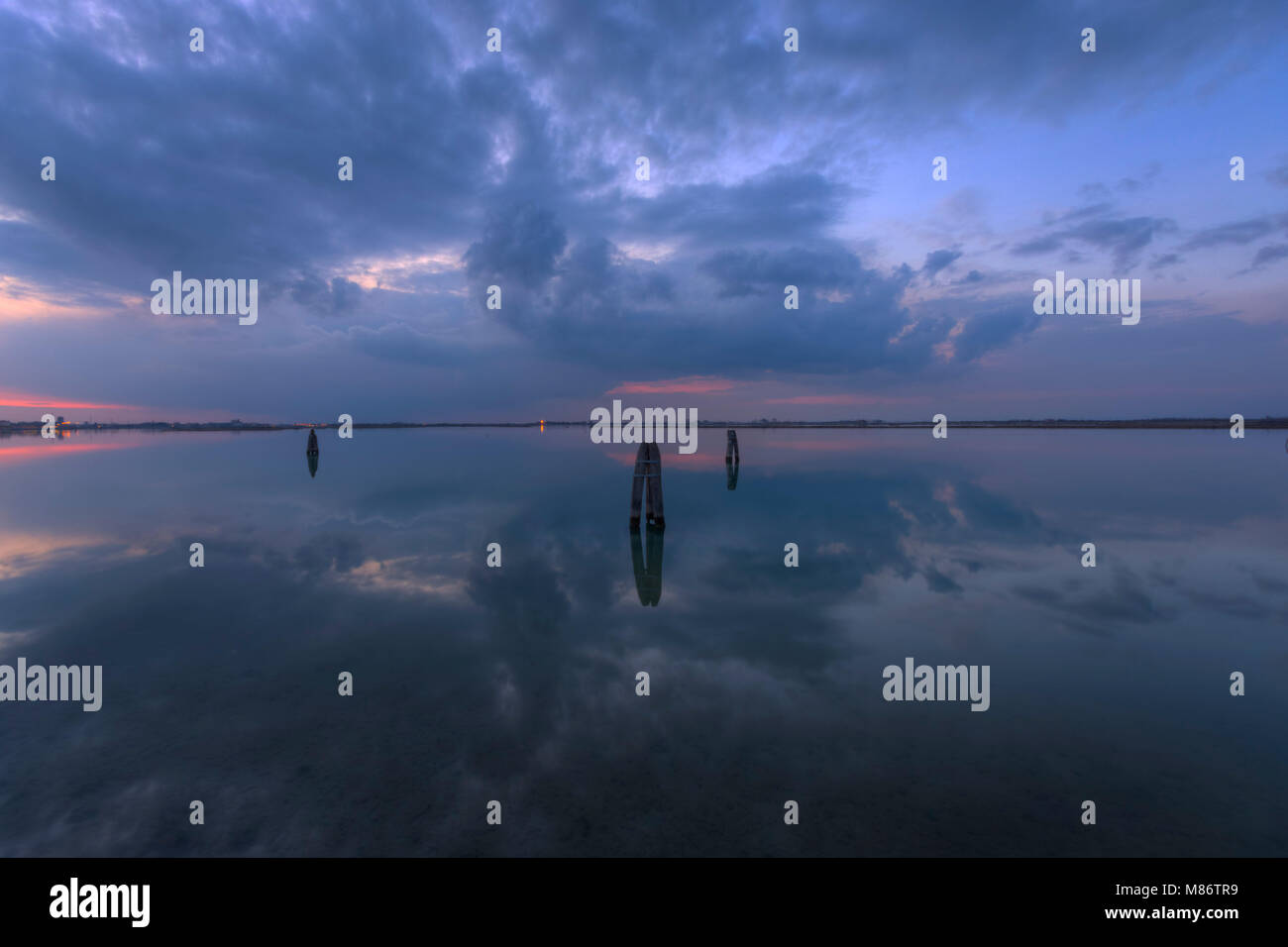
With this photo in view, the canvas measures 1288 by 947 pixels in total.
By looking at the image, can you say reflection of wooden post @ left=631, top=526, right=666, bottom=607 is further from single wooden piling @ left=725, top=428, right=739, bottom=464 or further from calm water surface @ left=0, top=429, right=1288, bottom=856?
single wooden piling @ left=725, top=428, right=739, bottom=464

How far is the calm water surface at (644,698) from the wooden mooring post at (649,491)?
133 cm

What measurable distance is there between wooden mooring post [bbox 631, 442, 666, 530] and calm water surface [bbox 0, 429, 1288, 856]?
1.33 metres

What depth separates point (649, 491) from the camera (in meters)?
21.7

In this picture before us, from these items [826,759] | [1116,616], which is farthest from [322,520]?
[1116,616]

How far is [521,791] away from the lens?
20.3 ft

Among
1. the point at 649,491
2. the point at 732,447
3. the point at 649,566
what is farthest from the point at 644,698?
the point at 732,447

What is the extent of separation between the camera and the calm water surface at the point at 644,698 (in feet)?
18.6

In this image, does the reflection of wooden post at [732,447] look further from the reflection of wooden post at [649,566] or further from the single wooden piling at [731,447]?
the reflection of wooden post at [649,566]

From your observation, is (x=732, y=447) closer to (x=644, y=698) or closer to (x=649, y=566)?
(x=649, y=566)

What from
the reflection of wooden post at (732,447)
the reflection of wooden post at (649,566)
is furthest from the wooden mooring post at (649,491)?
the reflection of wooden post at (732,447)

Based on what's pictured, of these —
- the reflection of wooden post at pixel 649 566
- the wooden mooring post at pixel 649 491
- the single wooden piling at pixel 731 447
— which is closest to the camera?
the reflection of wooden post at pixel 649 566
